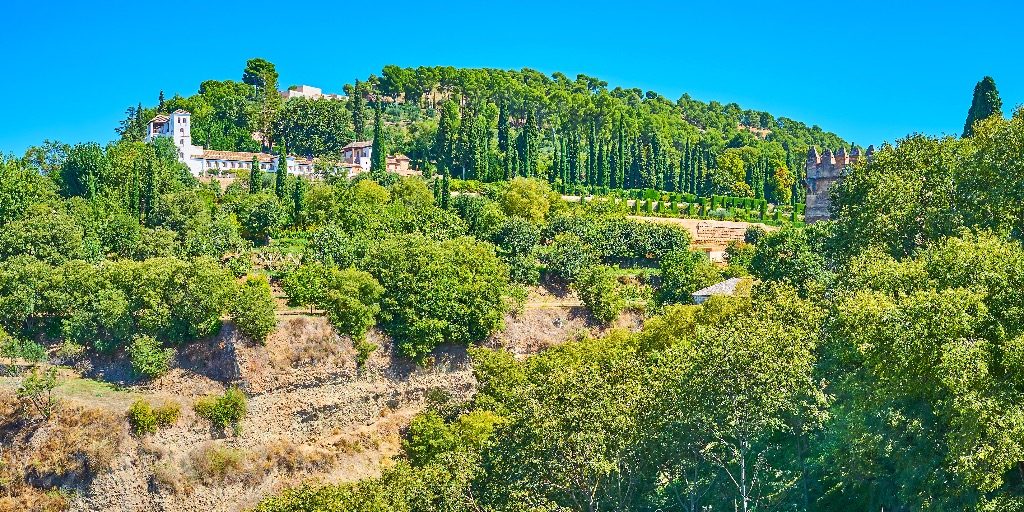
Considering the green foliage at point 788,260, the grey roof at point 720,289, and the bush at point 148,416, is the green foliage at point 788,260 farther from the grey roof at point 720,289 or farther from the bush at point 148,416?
the bush at point 148,416

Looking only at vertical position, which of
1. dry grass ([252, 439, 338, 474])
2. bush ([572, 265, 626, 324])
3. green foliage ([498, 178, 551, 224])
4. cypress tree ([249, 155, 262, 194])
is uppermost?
cypress tree ([249, 155, 262, 194])

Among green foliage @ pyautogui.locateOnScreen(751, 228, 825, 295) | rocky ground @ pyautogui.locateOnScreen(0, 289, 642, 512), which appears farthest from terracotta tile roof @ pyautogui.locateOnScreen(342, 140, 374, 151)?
green foliage @ pyautogui.locateOnScreen(751, 228, 825, 295)

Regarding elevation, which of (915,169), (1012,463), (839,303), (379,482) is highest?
(915,169)

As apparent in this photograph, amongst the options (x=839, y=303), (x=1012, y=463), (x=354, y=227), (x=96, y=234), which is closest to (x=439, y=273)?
(x=354, y=227)

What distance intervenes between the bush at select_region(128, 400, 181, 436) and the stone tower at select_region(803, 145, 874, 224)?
3368 centimetres

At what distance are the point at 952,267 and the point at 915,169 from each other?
605 inches

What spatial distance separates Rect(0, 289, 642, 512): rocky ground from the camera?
44.9 metres

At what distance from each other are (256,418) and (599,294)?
1781 cm

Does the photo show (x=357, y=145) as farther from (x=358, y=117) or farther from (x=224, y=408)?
(x=224, y=408)

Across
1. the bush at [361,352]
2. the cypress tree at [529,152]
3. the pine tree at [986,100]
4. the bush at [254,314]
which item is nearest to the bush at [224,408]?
Answer: the bush at [254,314]

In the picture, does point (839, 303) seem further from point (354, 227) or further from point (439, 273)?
point (354, 227)

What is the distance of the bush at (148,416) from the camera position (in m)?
45.2

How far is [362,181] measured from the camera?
71.9m

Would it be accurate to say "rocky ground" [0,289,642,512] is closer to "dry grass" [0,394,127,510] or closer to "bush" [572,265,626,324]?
"dry grass" [0,394,127,510]
